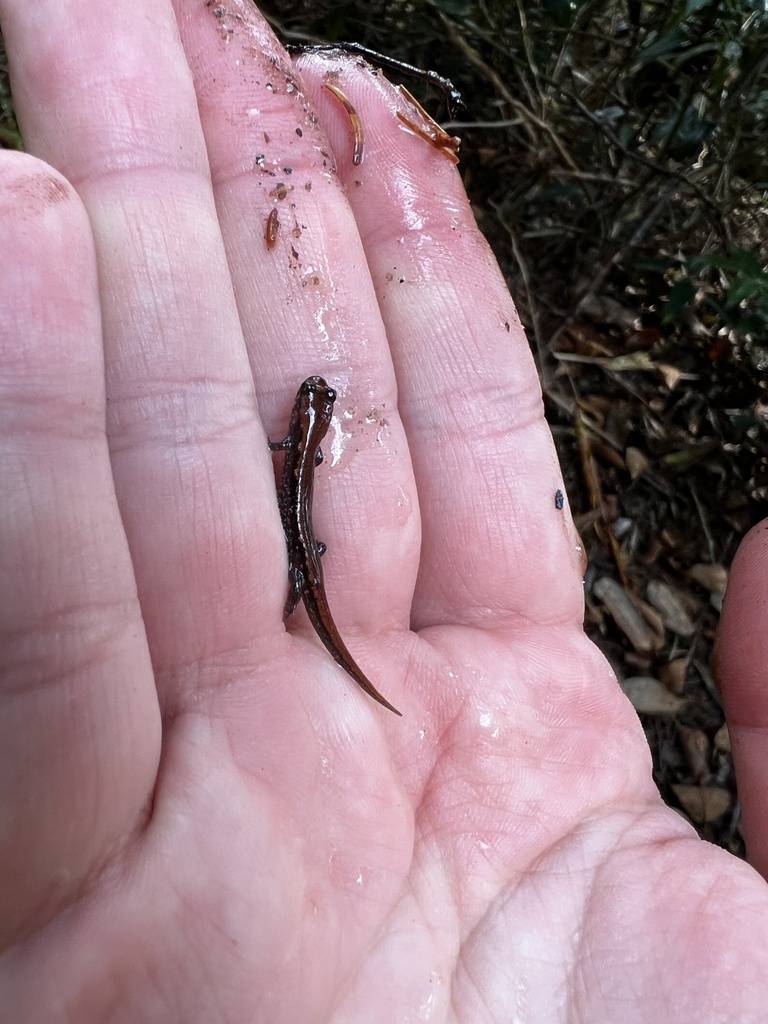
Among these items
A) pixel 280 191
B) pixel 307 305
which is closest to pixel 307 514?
pixel 307 305

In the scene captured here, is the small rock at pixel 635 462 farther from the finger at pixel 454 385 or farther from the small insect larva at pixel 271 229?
the small insect larva at pixel 271 229

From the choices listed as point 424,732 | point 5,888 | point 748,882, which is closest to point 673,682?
point 748,882

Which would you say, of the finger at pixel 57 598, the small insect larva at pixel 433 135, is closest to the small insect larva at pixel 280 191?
the small insect larva at pixel 433 135

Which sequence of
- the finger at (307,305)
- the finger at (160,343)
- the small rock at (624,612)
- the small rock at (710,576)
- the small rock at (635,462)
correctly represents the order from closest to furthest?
the finger at (160,343), the finger at (307,305), the small rock at (624,612), the small rock at (710,576), the small rock at (635,462)

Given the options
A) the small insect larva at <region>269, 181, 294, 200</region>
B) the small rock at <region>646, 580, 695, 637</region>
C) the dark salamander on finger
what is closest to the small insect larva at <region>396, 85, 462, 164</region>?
the small insect larva at <region>269, 181, 294, 200</region>

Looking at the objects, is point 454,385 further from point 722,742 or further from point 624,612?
point 722,742

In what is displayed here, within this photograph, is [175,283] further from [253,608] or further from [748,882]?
[748,882]
